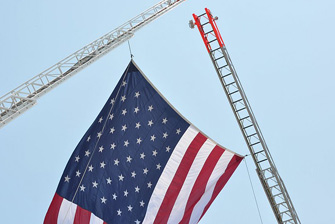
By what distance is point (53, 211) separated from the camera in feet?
98.2

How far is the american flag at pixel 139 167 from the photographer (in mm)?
29672

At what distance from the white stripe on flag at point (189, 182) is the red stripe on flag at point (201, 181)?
151 millimetres

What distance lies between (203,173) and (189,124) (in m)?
2.60

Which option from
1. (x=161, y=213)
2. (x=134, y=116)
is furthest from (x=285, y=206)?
(x=134, y=116)

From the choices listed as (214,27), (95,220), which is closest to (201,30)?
(214,27)

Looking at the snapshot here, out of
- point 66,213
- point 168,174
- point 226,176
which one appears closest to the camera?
point 66,213

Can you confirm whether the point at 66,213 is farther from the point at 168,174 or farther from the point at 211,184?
the point at 211,184

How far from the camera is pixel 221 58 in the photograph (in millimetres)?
35781

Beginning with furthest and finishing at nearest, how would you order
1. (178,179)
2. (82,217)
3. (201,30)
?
(201,30) < (178,179) < (82,217)

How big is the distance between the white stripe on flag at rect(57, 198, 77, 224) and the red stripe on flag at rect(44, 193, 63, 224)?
6.9 inches

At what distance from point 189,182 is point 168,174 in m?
1.13

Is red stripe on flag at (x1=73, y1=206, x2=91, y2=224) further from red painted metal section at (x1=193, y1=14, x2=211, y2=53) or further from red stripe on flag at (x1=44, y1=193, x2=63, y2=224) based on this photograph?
red painted metal section at (x1=193, y1=14, x2=211, y2=53)

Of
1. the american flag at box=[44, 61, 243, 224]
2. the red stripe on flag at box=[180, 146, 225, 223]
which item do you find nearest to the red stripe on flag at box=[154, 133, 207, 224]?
the american flag at box=[44, 61, 243, 224]

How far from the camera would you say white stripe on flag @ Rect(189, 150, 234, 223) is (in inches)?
1165
